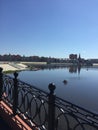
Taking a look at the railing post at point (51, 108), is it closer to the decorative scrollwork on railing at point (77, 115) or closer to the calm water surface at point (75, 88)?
the decorative scrollwork on railing at point (77, 115)

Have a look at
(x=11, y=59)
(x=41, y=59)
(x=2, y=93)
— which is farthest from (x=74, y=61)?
(x=2, y=93)

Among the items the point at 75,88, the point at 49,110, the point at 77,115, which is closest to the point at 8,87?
the point at 49,110

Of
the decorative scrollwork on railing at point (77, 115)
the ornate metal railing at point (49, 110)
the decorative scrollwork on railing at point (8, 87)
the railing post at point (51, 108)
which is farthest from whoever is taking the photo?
the decorative scrollwork on railing at point (8, 87)

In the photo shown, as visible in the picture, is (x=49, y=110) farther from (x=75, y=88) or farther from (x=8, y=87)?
(x=75, y=88)

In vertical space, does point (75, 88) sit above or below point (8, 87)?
below

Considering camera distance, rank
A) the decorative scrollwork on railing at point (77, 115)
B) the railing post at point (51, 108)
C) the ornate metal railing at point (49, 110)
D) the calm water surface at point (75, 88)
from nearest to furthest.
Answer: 1. the decorative scrollwork on railing at point (77, 115)
2. the ornate metal railing at point (49, 110)
3. the railing post at point (51, 108)
4. the calm water surface at point (75, 88)

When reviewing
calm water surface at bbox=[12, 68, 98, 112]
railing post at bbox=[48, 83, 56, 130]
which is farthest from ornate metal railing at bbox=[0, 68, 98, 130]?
calm water surface at bbox=[12, 68, 98, 112]

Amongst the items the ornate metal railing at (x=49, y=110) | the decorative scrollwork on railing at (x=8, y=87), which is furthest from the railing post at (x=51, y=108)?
the decorative scrollwork on railing at (x=8, y=87)

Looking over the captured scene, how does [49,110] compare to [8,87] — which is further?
[8,87]

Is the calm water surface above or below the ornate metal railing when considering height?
below

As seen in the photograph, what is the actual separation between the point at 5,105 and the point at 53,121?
3.20 m

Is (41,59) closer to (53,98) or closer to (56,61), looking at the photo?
(56,61)

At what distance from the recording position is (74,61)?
17925cm

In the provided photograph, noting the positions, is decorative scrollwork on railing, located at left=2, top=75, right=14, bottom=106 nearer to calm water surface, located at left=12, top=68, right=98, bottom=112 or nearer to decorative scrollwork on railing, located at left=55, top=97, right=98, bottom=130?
decorative scrollwork on railing, located at left=55, top=97, right=98, bottom=130
